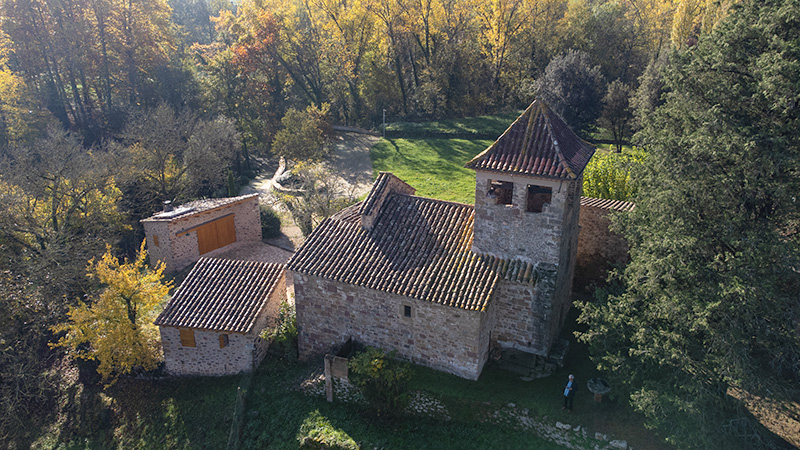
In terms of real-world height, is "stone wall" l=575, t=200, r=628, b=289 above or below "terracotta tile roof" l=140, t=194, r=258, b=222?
above

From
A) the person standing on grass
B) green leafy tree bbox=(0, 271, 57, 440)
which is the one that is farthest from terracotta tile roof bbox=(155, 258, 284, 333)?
the person standing on grass

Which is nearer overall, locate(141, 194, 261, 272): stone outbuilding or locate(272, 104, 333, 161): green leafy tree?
locate(141, 194, 261, 272): stone outbuilding

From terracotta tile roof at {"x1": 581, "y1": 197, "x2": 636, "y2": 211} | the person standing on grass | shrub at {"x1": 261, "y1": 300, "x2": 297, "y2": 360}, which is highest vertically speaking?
terracotta tile roof at {"x1": 581, "y1": 197, "x2": 636, "y2": 211}

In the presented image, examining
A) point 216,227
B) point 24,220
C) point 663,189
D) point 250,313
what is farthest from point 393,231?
point 24,220

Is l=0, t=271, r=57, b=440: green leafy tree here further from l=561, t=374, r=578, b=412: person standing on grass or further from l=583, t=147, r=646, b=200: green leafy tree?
l=583, t=147, r=646, b=200: green leafy tree

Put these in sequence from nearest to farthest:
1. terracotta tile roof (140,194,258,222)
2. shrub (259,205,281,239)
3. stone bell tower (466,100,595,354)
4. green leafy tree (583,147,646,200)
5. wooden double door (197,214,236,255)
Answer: stone bell tower (466,100,595,354), green leafy tree (583,147,646,200), terracotta tile roof (140,194,258,222), wooden double door (197,214,236,255), shrub (259,205,281,239)

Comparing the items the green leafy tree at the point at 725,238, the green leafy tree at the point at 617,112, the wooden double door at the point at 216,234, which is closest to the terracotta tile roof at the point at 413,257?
the green leafy tree at the point at 725,238

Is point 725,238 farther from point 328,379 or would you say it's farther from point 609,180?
point 609,180

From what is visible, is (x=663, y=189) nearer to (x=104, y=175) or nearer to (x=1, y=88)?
(x=104, y=175)
